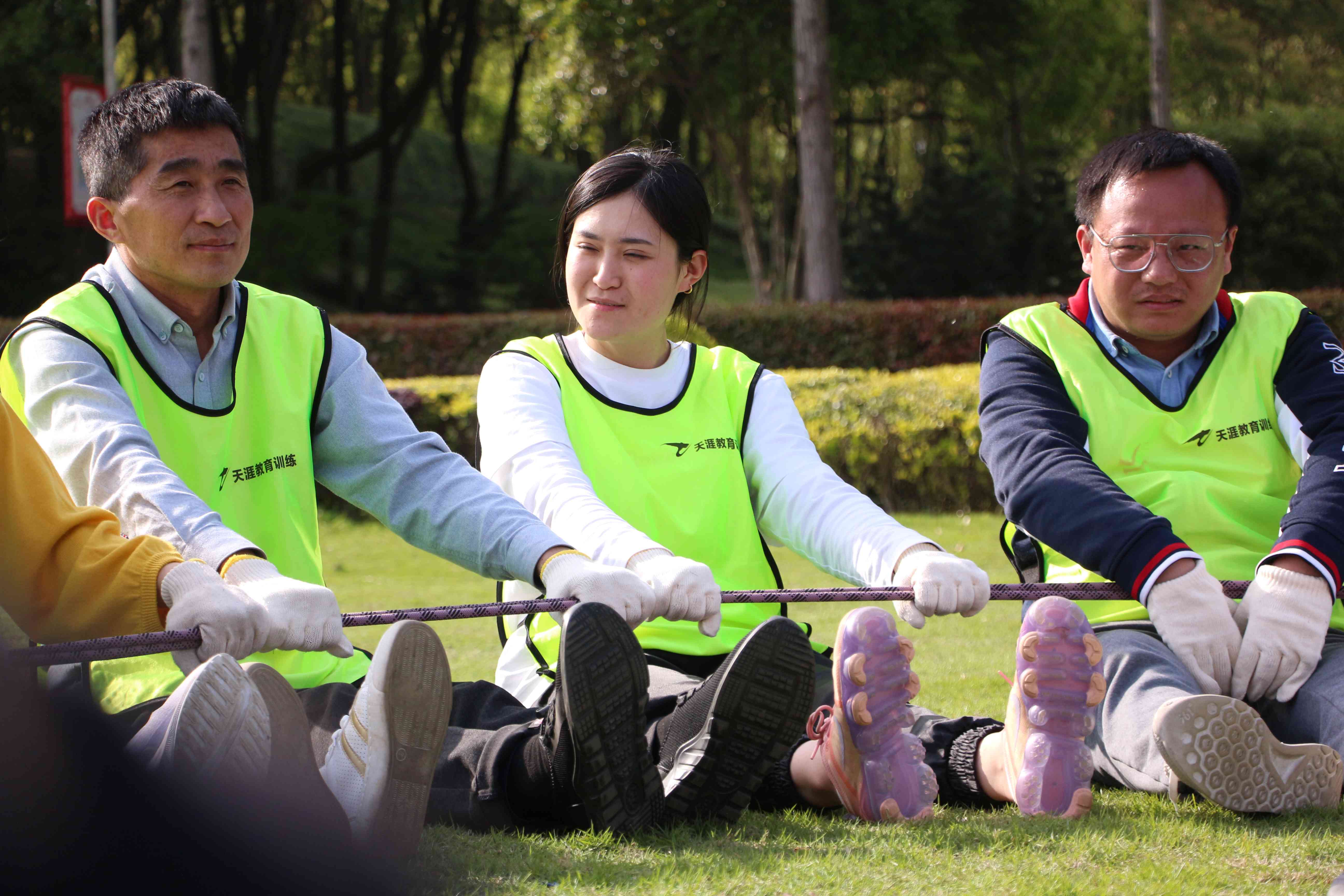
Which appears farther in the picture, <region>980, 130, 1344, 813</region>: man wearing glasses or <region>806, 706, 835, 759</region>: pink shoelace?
<region>980, 130, 1344, 813</region>: man wearing glasses

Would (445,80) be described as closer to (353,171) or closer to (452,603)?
(353,171)

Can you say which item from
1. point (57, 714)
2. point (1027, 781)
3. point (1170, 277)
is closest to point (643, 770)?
point (1027, 781)

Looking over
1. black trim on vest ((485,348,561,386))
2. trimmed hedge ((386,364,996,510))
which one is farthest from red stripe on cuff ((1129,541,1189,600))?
trimmed hedge ((386,364,996,510))

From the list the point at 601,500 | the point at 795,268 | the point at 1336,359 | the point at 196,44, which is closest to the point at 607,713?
the point at 601,500

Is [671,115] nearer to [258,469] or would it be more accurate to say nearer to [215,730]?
[258,469]

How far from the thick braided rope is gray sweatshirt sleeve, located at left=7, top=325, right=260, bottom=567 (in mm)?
255

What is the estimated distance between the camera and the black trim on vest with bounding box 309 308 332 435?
10.6ft

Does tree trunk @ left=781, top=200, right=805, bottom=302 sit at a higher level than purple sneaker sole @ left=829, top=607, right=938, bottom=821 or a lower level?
higher

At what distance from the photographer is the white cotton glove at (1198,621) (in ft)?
9.78

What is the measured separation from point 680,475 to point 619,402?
9.6 inches

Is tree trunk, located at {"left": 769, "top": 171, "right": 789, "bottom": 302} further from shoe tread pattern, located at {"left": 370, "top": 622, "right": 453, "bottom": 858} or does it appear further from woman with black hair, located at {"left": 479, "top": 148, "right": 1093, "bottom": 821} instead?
shoe tread pattern, located at {"left": 370, "top": 622, "right": 453, "bottom": 858}

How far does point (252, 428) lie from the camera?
122 inches

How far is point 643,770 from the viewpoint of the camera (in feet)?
8.46

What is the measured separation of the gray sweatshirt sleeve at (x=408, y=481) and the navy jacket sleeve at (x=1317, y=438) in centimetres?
166
